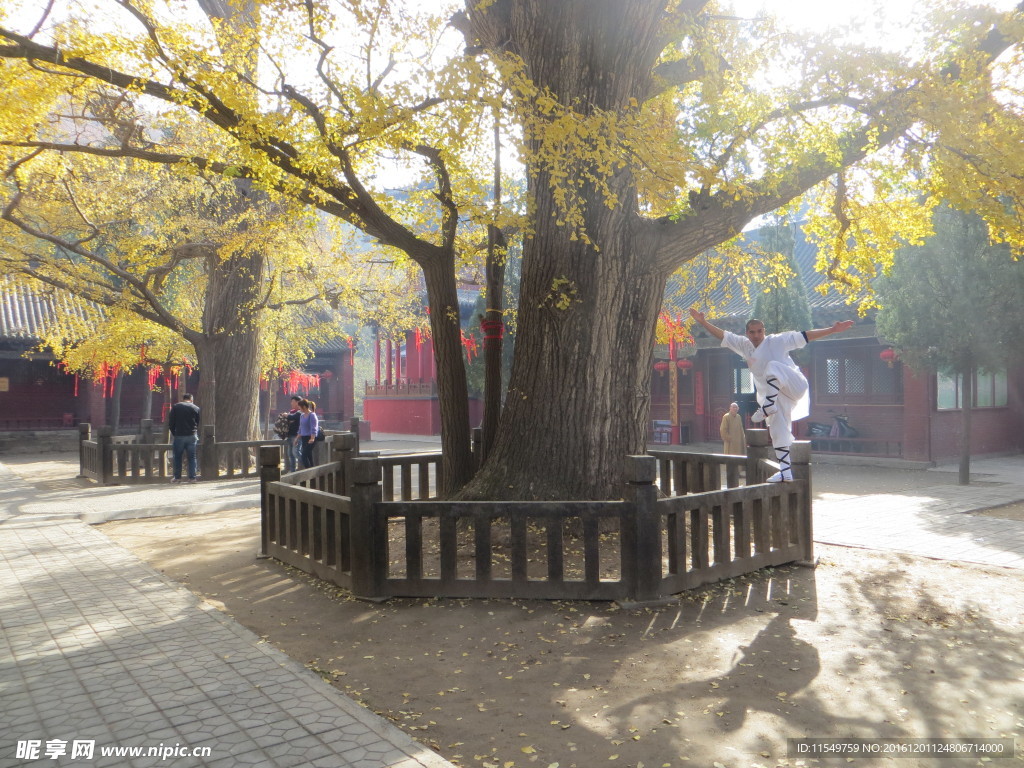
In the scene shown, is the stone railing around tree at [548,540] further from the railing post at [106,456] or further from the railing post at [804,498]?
the railing post at [106,456]

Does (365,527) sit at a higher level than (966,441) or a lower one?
lower

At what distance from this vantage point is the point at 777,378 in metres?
7.14

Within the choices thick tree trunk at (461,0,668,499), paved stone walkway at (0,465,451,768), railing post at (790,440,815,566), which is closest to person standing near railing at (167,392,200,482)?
paved stone walkway at (0,465,451,768)

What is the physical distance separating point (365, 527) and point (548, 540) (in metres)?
1.34

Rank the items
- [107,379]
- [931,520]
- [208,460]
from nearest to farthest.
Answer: [931,520] → [208,460] → [107,379]

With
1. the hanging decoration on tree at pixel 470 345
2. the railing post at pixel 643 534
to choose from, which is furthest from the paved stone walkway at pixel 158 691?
the hanging decoration on tree at pixel 470 345

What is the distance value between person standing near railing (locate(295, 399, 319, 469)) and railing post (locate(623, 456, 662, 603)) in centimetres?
931

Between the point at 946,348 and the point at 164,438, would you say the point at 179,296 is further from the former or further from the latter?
the point at 946,348

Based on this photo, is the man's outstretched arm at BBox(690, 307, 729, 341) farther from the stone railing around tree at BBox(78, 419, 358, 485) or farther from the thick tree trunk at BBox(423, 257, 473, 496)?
the stone railing around tree at BBox(78, 419, 358, 485)

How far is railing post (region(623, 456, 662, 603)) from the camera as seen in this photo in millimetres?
5344

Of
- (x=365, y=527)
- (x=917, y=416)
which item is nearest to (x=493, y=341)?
(x=365, y=527)

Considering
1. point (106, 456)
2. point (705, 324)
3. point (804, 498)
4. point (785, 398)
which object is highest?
point (705, 324)

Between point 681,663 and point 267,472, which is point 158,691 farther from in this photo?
point 267,472

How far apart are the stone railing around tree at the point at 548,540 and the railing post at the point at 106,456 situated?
9219 millimetres
